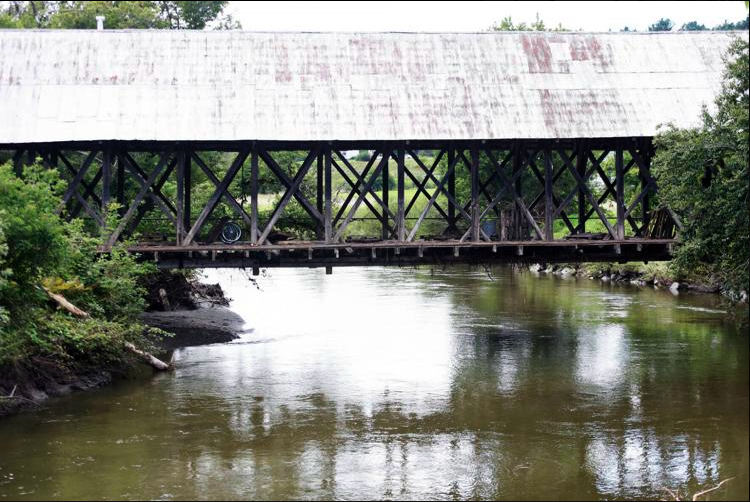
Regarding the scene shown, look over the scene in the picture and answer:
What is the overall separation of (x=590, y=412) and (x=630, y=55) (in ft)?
41.2

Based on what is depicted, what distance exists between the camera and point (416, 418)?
667 inches

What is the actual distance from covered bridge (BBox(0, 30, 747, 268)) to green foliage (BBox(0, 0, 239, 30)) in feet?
80.3

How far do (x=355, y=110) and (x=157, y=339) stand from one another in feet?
24.2

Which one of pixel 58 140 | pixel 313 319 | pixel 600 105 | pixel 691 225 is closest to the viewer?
pixel 691 225

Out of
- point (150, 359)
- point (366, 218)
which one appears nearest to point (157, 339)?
point (150, 359)

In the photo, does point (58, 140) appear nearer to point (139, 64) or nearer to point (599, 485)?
point (139, 64)

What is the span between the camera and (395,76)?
→ 24.9 metres

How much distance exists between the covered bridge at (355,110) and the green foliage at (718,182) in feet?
8.74

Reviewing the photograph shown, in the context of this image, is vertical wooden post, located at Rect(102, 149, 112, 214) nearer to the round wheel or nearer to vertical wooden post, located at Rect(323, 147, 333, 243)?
the round wheel

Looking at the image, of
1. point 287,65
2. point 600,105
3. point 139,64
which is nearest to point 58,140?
point 139,64

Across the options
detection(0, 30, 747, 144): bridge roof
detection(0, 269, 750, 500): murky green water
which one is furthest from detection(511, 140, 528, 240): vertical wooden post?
detection(0, 269, 750, 500): murky green water

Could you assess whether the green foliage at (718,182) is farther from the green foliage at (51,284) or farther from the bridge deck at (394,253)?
the green foliage at (51,284)

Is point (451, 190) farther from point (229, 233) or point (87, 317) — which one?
point (87, 317)

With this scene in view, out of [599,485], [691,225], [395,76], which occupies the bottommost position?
[599,485]
